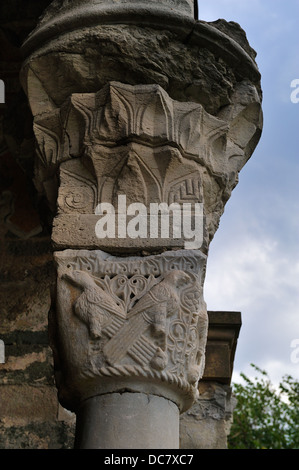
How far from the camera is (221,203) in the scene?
9.52 ft

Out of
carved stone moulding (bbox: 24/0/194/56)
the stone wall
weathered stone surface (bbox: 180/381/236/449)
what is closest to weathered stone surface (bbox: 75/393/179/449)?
the stone wall

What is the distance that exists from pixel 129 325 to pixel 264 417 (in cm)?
979

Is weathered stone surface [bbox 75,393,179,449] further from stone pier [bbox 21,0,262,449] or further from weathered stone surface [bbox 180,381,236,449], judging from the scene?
weathered stone surface [bbox 180,381,236,449]


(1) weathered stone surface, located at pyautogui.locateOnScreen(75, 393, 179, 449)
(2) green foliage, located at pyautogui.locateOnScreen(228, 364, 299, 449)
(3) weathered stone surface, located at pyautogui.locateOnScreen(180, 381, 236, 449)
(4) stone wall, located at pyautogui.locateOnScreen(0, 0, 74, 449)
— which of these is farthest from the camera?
(2) green foliage, located at pyautogui.locateOnScreen(228, 364, 299, 449)

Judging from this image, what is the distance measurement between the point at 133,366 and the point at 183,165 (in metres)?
0.83

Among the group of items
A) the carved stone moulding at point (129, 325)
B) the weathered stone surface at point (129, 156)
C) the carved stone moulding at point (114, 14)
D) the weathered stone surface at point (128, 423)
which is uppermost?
the carved stone moulding at point (114, 14)

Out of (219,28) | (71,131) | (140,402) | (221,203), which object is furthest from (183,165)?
(140,402)

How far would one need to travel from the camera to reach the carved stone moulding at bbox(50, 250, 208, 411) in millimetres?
2273

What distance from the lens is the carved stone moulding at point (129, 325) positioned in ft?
7.46

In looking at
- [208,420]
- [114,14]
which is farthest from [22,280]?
[114,14]

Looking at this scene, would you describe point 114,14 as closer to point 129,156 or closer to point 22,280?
point 129,156

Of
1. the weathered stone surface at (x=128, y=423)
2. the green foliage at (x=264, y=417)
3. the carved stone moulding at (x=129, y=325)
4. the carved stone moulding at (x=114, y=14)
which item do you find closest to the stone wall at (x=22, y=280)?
the carved stone moulding at (x=114, y=14)

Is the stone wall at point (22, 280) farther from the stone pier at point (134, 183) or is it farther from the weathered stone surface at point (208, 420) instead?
the weathered stone surface at point (208, 420)

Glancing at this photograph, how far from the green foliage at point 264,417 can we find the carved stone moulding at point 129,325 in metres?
8.59
